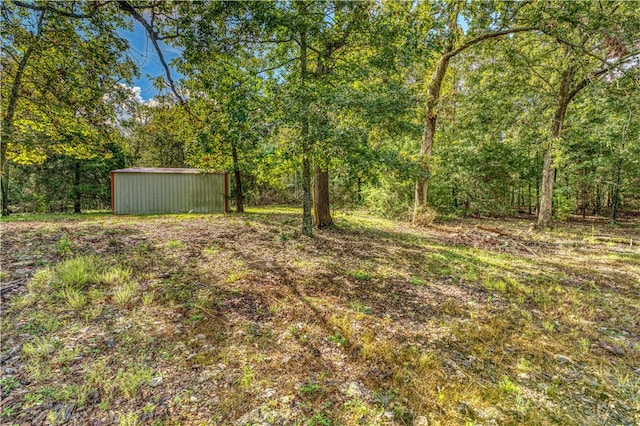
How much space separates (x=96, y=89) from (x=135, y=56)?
83 centimetres

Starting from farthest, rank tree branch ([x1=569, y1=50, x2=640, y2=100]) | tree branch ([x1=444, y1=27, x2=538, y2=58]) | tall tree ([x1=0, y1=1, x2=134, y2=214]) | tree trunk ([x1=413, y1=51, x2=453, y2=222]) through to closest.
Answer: tree trunk ([x1=413, y1=51, x2=453, y2=222]) < tree branch ([x1=444, y1=27, x2=538, y2=58]) < tree branch ([x1=569, y1=50, x2=640, y2=100]) < tall tree ([x1=0, y1=1, x2=134, y2=214])

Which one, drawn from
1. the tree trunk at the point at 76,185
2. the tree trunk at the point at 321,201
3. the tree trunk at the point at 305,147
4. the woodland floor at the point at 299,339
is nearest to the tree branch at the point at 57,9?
the tree trunk at the point at 305,147

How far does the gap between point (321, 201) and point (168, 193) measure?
27.4ft

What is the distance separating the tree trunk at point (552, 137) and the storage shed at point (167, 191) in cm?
1356

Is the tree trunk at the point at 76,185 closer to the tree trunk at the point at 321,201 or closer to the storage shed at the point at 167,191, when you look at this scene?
the storage shed at the point at 167,191

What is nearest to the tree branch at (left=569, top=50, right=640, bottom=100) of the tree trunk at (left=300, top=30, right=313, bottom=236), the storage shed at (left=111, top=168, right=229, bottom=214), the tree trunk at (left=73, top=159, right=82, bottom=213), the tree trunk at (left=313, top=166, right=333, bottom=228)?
the tree trunk at (left=300, top=30, right=313, bottom=236)

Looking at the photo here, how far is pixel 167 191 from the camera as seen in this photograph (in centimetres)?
1238

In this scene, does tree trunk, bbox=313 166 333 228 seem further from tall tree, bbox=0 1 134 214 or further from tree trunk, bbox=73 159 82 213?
tree trunk, bbox=73 159 82 213

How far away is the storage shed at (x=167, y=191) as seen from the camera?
1182 centimetres

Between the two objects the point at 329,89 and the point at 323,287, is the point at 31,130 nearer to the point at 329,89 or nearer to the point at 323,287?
the point at 329,89

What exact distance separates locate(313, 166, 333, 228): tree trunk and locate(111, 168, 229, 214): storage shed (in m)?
6.31

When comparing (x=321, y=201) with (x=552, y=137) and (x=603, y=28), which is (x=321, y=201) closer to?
(x=603, y=28)

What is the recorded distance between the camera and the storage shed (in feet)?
38.8

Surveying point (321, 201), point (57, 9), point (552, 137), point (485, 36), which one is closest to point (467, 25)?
point (485, 36)
